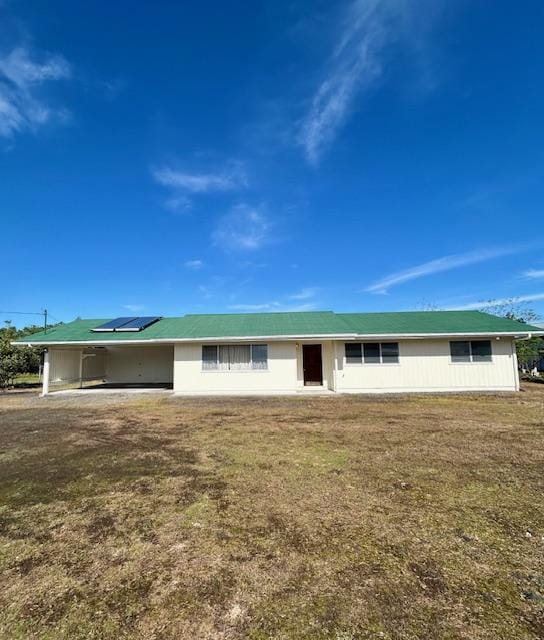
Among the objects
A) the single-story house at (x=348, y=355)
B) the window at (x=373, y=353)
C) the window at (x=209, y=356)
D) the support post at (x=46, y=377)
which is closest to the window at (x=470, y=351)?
the single-story house at (x=348, y=355)

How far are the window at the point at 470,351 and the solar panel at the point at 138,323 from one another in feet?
46.4

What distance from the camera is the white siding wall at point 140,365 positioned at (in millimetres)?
19688

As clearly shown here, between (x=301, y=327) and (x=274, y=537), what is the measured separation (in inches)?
472

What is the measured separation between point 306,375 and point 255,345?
3.21m

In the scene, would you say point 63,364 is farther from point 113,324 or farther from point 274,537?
point 274,537

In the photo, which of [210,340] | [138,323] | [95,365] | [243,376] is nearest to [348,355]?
[243,376]

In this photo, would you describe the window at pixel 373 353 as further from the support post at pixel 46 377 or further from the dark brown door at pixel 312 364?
the support post at pixel 46 377

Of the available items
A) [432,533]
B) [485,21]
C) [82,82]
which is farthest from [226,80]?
[432,533]

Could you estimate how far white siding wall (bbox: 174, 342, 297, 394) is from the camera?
14125 millimetres

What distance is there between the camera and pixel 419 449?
236 inches

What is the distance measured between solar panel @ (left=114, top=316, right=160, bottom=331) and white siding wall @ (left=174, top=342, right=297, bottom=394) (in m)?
3.17

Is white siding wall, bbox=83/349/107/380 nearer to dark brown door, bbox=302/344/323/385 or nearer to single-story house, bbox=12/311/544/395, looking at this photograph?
single-story house, bbox=12/311/544/395

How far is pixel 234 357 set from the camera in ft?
47.3

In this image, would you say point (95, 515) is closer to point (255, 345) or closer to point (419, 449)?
point (419, 449)
